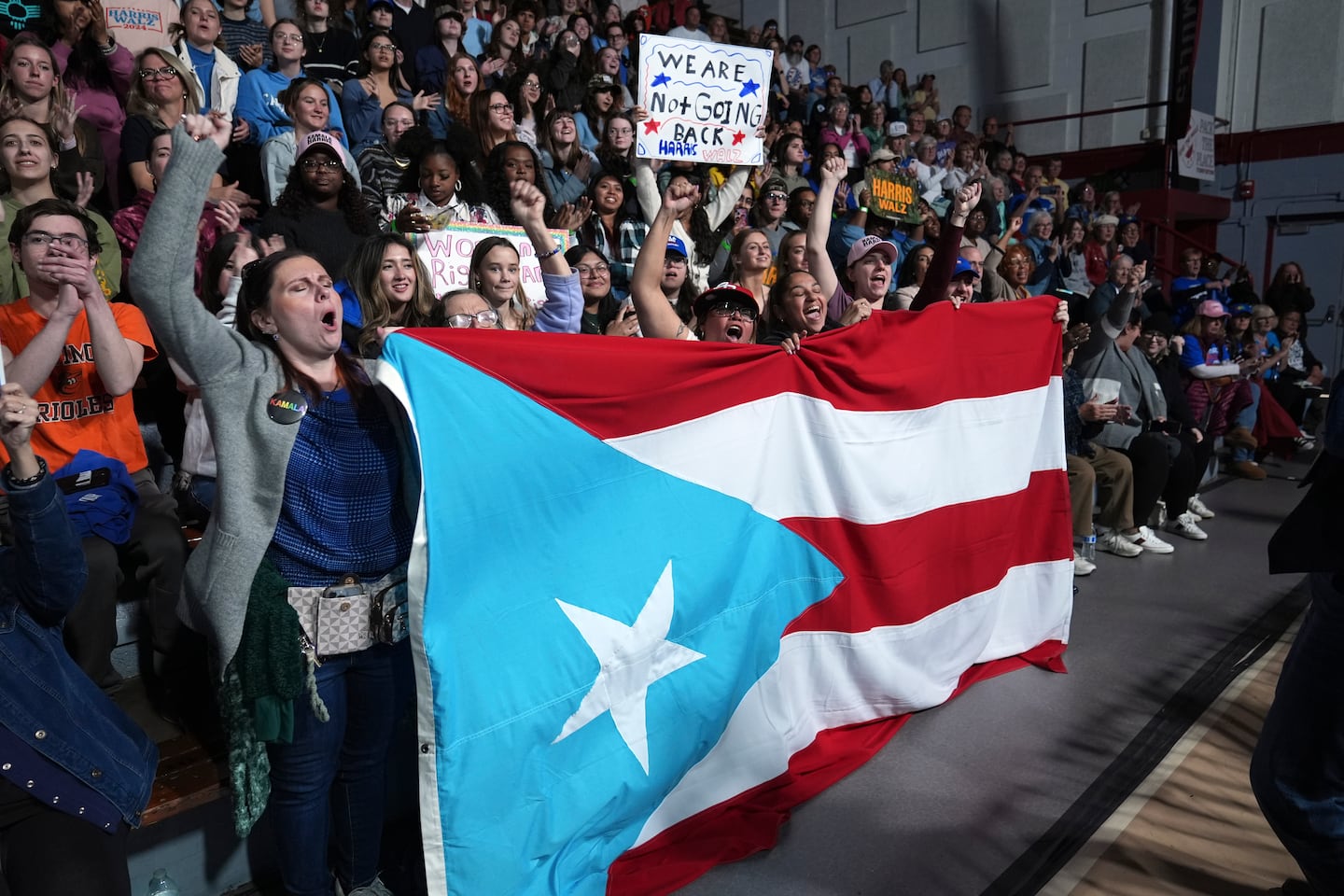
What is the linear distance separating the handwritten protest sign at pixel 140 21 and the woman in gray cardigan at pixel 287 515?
13.4 feet

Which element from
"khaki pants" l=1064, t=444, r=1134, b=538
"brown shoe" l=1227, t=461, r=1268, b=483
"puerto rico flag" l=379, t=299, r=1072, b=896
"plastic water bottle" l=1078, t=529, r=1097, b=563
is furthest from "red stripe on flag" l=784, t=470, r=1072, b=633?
"brown shoe" l=1227, t=461, r=1268, b=483

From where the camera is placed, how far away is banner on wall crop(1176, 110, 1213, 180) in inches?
514

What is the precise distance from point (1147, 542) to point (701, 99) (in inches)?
146

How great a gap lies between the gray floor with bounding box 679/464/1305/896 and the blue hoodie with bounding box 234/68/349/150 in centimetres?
421

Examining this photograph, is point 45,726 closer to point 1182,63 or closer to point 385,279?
A: point 385,279

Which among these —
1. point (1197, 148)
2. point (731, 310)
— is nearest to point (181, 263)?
point (731, 310)

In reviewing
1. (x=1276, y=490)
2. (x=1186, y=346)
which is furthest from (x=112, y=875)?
(x=1276, y=490)

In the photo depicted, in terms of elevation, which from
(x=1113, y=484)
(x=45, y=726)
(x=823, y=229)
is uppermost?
(x=823, y=229)

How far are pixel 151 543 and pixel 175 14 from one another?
13.3 feet

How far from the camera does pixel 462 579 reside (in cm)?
204

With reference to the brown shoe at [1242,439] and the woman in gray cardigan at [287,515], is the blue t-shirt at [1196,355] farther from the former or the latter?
the woman in gray cardigan at [287,515]

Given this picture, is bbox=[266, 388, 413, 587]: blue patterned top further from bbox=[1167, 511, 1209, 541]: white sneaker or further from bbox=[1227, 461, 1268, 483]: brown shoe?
bbox=[1227, 461, 1268, 483]: brown shoe

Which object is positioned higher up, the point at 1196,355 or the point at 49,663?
the point at 1196,355

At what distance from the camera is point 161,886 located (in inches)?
86.3
